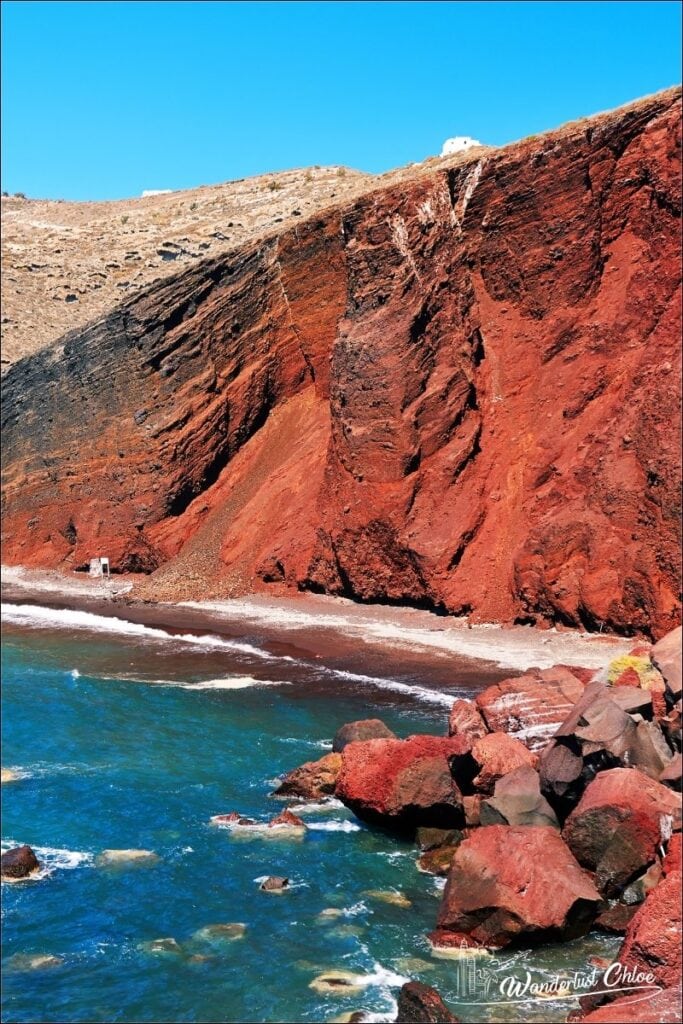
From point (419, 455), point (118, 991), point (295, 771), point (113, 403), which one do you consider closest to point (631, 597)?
point (419, 455)

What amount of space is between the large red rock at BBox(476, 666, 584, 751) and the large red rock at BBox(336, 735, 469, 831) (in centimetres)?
152

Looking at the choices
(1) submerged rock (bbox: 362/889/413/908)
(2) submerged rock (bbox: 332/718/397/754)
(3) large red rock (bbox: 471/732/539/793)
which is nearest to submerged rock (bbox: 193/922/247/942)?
(1) submerged rock (bbox: 362/889/413/908)

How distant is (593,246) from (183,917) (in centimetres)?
3055

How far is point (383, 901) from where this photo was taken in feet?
52.9

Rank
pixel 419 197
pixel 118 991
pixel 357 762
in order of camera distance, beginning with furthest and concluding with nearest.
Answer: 1. pixel 419 197
2. pixel 357 762
3. pixel 118 991

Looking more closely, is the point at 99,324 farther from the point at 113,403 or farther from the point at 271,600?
the point at 271,600

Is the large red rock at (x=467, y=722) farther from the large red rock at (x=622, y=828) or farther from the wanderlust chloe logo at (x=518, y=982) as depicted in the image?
the wanderlust chloe logo at (x=518, y=982)

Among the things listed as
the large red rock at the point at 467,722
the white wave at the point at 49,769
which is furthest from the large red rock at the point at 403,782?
the white wave at the point at 49,769

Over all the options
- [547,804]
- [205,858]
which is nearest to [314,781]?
[205,858]

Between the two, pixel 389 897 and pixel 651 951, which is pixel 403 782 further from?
pixel 651 951

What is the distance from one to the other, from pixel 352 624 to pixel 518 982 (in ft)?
82.9

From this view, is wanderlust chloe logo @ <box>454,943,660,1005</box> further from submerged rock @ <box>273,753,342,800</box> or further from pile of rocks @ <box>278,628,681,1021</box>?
submerged rock @ <box>273,753,342,800</box>

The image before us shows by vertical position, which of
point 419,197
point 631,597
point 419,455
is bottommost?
point 631,597

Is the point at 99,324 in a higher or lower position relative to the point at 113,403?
higher
